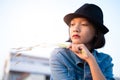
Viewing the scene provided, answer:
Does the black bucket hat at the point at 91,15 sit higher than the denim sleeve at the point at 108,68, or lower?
higher

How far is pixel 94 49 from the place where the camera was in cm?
263

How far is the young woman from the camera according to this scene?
2182 mm

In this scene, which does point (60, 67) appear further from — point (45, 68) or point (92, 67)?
point (45, 68)

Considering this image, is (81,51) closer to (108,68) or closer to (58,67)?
(58,67)

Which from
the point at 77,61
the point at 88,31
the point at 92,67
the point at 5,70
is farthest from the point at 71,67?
the point at 5,70

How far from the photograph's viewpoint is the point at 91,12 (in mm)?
2482

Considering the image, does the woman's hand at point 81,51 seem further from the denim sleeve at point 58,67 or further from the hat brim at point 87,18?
the hat brim at point 87,18

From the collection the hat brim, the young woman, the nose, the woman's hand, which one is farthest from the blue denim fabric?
the hat brim

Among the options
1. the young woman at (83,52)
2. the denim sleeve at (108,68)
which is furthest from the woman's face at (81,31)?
the denim sleeve at (108,68)

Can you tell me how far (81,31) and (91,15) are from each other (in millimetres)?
210

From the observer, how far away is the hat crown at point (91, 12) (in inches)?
95.7

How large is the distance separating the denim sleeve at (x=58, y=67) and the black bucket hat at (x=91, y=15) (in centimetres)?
41

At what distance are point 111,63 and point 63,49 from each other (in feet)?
1.90

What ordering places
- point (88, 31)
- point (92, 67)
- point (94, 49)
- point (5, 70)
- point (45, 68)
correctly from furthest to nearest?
point (45, 68) → point (5, 70) → point (94, 49) → point (88, 31) → point (92, 67)
